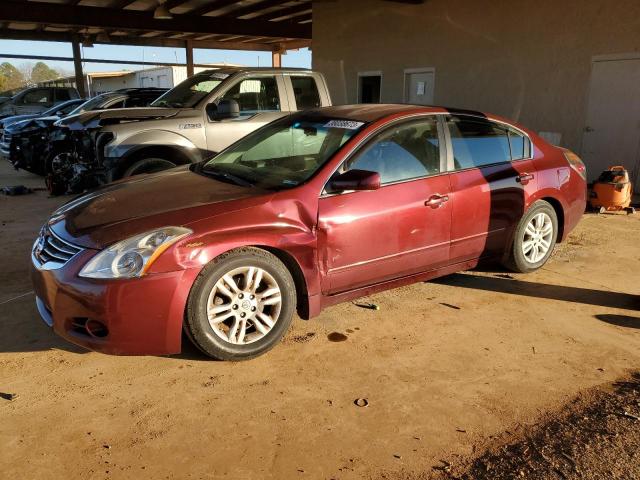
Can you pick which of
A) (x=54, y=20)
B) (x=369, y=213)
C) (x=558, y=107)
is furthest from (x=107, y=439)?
(x=54, y=20)

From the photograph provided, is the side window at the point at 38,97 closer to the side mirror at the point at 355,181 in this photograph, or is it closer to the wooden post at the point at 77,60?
the wooden post at the point at 77,60

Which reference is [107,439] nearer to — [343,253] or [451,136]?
[343,253]

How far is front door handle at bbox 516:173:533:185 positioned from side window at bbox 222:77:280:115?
371cm

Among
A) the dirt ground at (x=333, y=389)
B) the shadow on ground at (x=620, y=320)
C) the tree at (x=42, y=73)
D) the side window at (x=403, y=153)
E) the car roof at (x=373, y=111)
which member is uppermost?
the tree at (x=42, y=73)

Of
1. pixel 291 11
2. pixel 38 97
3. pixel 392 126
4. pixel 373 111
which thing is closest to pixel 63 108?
pixel 38 97

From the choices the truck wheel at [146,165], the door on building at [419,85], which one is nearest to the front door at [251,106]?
the truck wheel at [146,165]

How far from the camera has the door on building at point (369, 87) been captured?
1490 centimetres

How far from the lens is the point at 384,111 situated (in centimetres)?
424

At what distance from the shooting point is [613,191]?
24.5 feet

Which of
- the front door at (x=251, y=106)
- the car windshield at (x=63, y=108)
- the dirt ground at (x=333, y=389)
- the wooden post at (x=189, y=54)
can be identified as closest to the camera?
the dirt ground at (x=333, y=389)

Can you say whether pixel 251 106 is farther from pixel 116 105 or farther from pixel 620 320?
pixel 620 320

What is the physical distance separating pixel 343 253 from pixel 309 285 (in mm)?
339

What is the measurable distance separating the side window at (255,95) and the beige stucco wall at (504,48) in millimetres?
5990

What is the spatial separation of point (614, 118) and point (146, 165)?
7973 mm
